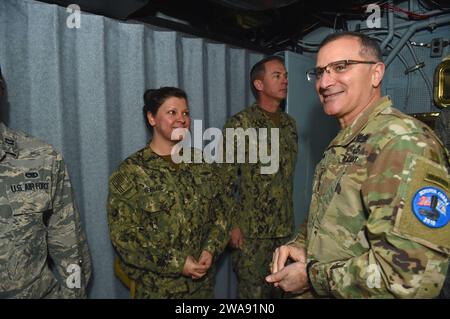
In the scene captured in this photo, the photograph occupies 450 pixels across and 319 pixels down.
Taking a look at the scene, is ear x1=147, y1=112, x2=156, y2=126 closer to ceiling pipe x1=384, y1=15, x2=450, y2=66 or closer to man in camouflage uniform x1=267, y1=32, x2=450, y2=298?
man in camouflage uniform x1=267, y1=32, x2=450, y2=298

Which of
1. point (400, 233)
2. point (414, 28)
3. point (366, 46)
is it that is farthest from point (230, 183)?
point (414, 28)

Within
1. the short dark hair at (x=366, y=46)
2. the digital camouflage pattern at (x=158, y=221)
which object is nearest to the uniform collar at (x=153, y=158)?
the digital camouflage pattern at (x=158, y=221)

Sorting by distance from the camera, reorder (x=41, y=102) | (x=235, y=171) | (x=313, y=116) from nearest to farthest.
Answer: (x=41, y=102), (x=235, y=171), (x=313, y=116)

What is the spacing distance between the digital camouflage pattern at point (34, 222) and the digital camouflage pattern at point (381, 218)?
1.01 meters

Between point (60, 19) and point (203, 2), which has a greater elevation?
point (203, 2)

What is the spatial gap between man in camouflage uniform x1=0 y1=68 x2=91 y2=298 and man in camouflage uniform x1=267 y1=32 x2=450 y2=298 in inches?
34.7

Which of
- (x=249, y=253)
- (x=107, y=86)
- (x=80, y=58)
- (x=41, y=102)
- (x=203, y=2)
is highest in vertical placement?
(x=203, y=2)

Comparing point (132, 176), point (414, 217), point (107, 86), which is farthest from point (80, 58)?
point (414, 217)

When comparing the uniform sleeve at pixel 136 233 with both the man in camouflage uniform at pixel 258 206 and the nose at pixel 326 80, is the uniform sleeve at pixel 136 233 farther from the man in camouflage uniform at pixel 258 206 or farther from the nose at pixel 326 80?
the nose at pixel 326 80

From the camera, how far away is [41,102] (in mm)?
1548

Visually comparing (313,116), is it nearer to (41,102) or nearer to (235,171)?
(235,171)

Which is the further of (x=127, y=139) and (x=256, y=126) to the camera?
(x=256, y=126)

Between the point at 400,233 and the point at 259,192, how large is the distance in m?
1.40

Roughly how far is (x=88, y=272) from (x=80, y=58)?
40.2 inches
